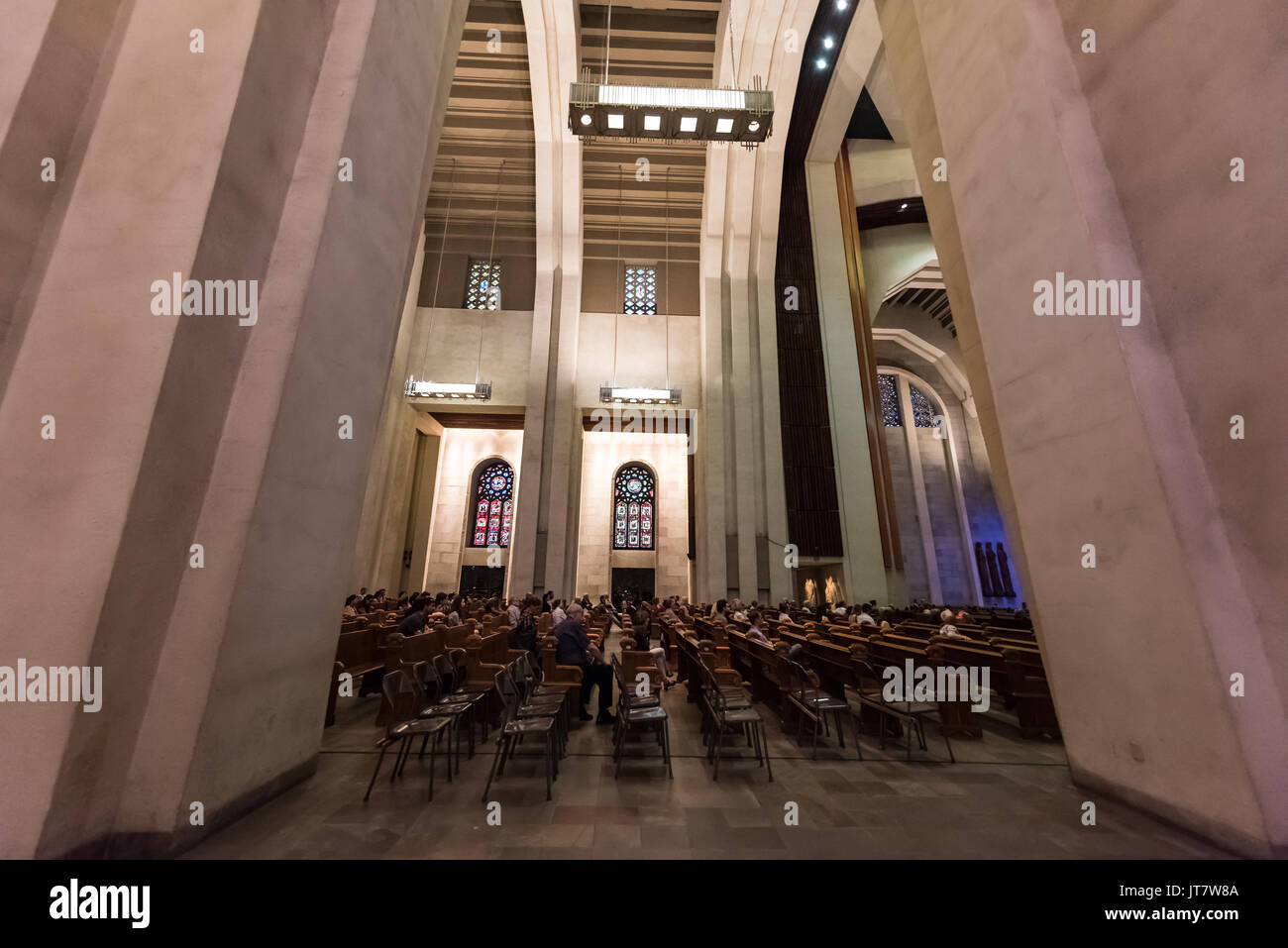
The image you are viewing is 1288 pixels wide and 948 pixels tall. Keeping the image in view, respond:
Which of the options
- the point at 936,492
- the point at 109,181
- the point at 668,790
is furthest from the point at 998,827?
the point at 936,492

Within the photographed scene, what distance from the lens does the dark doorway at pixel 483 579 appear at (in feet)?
60.3

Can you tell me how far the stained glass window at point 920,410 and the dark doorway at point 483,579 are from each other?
64.8 ft

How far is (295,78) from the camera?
2910 mm

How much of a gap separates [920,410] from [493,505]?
795 inches

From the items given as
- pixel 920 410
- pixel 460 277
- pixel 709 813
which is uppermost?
pixel 460 277

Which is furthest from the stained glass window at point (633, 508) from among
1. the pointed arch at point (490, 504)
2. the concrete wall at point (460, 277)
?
the concrete wall at point (460, 277)

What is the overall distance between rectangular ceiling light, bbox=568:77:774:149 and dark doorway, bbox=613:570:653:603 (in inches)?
567

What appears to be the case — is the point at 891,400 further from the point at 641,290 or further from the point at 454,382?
the point at 454,382

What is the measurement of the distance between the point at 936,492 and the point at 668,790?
22857mm

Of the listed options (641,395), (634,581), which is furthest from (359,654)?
(634,581)

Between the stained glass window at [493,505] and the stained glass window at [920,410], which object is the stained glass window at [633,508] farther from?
the stained glass window at [920,410]

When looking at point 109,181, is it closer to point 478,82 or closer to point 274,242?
point 274,242

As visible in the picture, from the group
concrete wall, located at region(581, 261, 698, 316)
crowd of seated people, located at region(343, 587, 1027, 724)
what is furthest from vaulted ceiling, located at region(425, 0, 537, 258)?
crowd of seated people, located at region(343, 587, 1027, 724)

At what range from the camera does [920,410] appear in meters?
22.7
